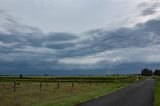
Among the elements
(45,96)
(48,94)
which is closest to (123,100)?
(45,96)

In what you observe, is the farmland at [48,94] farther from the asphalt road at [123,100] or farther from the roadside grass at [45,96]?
the asphalt road at [123,100]

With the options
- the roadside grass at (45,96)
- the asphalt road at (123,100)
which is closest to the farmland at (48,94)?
the roadside grass at (45,96)

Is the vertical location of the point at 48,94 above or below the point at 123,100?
above

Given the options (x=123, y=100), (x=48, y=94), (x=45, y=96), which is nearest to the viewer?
(x=123, y=100)

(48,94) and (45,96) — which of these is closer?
(45,96)

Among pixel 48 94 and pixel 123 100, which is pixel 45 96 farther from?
pixel 123 100

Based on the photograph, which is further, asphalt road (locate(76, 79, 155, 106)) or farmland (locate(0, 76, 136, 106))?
farmland (locate(0, 76, 136, 106))

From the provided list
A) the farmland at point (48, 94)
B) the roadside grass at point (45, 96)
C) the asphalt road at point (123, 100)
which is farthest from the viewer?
the farmland at point (48, 94)

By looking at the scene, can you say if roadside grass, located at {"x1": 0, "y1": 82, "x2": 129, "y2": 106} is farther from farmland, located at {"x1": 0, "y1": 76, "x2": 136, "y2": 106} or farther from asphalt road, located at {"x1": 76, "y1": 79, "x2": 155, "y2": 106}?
asphalt road, located at {"x1": 76, "y1": 79, "x2": 155, "y2": 106}

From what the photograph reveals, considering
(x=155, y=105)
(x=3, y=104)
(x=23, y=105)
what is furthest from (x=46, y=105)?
(x=155, y=105)

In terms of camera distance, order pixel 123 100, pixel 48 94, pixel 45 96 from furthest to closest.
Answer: pixel 48 94 < pixel 45 96 < pixel 123 100

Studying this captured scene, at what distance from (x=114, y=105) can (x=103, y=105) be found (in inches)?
27.7

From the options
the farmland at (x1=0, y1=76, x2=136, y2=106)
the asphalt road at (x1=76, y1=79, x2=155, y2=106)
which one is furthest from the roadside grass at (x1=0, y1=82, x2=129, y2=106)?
the asphalt road at (x1=76, y1=79, x2=155, y2=106)

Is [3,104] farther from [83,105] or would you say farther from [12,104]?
[83,105]
